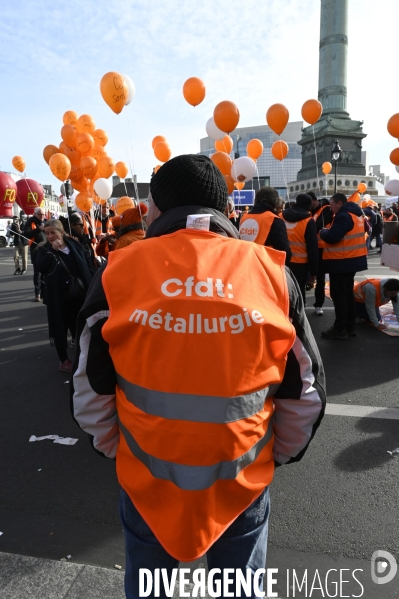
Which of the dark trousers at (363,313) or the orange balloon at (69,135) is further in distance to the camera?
the orange balloon at (69,135)

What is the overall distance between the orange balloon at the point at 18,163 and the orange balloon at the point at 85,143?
4450 mm

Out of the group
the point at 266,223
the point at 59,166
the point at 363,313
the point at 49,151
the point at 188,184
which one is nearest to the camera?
the point at 188,184

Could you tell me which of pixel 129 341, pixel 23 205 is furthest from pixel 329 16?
pixel 129 341

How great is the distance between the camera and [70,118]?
10031 mm

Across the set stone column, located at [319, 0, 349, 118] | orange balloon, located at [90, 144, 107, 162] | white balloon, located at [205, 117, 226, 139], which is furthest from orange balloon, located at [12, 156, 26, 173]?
stone column, located at [319, 0, 349, 118]

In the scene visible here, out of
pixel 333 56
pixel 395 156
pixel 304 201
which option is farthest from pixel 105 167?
pixel 333 56

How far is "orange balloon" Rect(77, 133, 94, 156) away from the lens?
9.32 meters

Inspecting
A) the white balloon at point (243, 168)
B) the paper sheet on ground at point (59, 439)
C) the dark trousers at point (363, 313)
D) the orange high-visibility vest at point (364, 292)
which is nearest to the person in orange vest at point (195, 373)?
the paper sheet on ground at point (59, 439)

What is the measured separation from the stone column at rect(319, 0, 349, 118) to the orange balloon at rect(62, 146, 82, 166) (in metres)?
34.4

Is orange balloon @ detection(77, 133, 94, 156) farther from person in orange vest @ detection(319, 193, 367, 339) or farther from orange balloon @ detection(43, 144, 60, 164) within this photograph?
person in orange vest @ detection(319, 193, 367, 339)

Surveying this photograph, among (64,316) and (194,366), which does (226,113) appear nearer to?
(64,316)

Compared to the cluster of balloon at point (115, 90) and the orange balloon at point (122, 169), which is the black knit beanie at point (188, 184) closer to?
the cluster of balloon at point (115, 90)

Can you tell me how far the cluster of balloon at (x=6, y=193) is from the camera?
411 inches

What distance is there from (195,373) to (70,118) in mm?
10381
